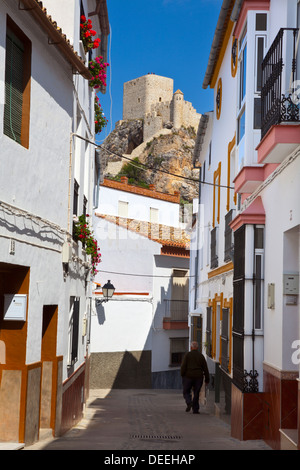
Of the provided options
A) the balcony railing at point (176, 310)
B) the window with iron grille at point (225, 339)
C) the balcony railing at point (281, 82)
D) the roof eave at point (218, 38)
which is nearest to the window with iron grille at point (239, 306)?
the balcony railing at point (281, 82)

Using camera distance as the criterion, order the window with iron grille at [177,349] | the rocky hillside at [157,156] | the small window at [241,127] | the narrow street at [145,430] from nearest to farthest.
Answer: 1. the narrow street at [145,430]
2. the small window at [241,127]
3. the window with iron grille at [177,349]
4. the rocky hillside at [157,156]

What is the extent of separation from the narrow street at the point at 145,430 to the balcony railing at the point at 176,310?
26.7ft

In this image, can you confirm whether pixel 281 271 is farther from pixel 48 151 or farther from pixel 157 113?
pixel 157 113

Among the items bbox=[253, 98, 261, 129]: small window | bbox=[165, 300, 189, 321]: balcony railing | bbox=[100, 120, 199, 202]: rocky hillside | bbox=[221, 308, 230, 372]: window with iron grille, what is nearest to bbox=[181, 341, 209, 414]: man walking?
bbox=[221, 308, 230, 372]: window with iron grille

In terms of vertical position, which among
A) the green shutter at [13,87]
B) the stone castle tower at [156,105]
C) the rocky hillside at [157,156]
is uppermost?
the stone castle tower at [156,105]

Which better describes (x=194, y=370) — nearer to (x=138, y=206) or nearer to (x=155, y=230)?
(x=155, y=230)

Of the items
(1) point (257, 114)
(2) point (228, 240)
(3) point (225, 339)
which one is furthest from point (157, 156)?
(1) point (257, 114)

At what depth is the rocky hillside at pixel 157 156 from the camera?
6781 centimetres

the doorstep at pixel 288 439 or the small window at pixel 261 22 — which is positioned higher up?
the small window at pixel 261 22

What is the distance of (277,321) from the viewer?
8.14m

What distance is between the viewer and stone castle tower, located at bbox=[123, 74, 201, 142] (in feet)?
280

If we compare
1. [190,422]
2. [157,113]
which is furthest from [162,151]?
[190,422]

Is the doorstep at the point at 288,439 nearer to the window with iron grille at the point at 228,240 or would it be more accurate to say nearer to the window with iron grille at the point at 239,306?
the window with iron grille at the point at 239,306

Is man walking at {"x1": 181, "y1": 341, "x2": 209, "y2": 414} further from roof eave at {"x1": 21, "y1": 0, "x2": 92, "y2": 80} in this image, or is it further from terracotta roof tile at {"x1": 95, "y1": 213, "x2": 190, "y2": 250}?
terracotta roof tile at {"x1": 95, "y1": 213, "x2": 190, "y2": 250}
